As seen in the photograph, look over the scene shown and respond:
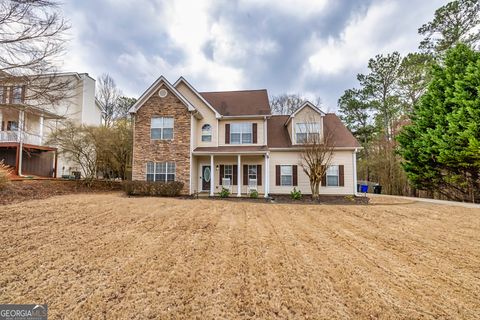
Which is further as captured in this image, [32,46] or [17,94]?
[17,94]

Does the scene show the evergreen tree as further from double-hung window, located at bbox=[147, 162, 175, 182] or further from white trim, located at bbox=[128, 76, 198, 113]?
double-hung window, located at bbox=[147, 162, 175, 182]

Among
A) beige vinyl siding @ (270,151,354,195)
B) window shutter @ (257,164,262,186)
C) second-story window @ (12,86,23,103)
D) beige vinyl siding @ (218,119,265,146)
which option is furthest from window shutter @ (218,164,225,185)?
second-story window @ (12,86,23,103)

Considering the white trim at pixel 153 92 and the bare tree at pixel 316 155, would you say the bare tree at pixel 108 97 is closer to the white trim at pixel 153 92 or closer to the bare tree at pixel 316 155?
the white trim at pixel 153 92

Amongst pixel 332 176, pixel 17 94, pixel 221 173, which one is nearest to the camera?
pixel 17 94

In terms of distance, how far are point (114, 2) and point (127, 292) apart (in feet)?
43.1

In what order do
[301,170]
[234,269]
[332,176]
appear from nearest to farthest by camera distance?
[234,269], [332,176], [301,170]

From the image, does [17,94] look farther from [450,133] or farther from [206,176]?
[450,133]

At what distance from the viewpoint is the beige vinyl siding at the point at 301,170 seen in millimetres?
13781

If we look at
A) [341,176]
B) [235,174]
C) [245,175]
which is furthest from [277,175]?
[341,176]

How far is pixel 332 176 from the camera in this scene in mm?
13906

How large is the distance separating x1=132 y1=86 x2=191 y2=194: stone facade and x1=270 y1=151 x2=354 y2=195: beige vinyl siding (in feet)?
19.6

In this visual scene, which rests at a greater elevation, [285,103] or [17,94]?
[285,103]

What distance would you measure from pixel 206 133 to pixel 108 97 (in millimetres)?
20847

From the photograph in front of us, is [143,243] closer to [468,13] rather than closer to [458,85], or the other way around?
[458,85]
